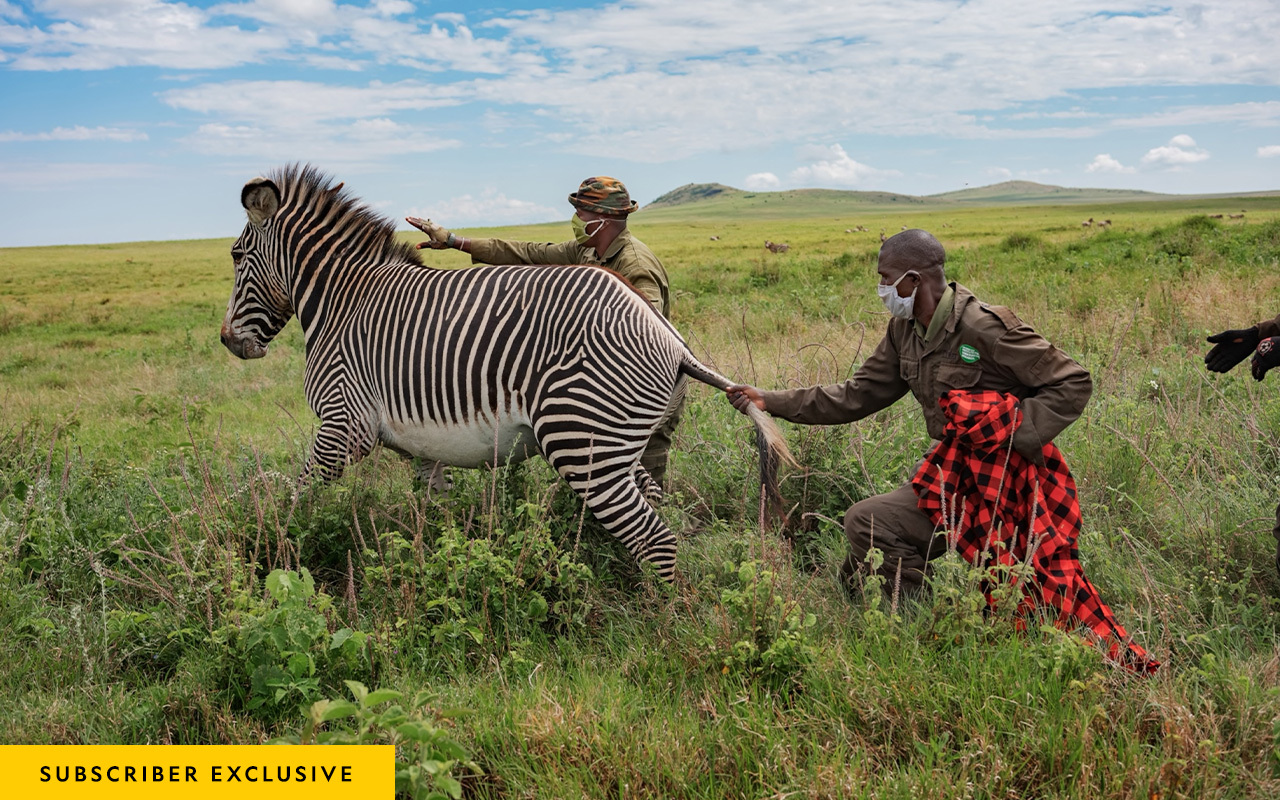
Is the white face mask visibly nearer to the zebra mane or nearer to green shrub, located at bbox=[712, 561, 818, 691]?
green shrub, located at bbox=[712, 561, 818, 691]

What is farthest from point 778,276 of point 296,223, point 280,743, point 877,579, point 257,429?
point 280,743

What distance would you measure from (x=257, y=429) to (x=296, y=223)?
3.75m

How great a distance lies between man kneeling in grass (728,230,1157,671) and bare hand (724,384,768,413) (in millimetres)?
689

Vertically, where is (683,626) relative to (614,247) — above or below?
below

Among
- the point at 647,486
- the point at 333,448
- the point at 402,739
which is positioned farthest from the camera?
the point at 647,486

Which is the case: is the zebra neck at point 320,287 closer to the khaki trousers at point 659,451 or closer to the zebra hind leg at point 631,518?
the zebra hind leg at point 631,518

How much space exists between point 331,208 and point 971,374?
152 inches

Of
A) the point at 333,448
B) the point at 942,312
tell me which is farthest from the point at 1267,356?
the point at 333,448

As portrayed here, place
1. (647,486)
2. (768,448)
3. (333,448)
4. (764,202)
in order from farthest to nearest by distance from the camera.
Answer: (764,202)
(647,486)
(333,448)
(768,448)

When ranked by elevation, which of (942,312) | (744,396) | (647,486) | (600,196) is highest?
(600,196)

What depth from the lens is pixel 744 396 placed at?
443 cm

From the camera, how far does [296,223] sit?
17.5 ft

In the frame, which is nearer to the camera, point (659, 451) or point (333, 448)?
point (333, 448)

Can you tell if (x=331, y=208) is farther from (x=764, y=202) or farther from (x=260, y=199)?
(x=764, y=202)
